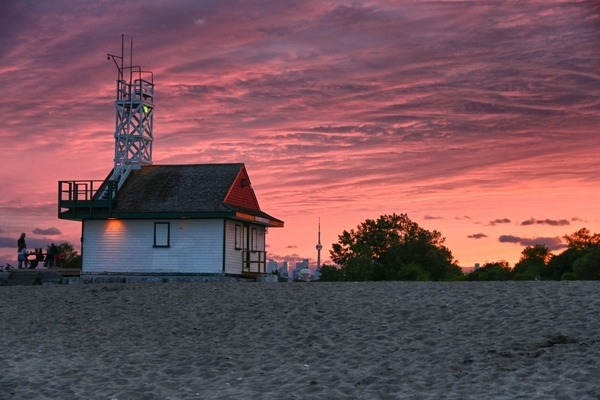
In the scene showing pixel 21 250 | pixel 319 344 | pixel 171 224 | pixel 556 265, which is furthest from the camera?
pixel 556 265

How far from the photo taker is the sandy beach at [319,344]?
1538 centimetres

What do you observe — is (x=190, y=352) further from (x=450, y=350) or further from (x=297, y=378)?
(x=450, y=350)

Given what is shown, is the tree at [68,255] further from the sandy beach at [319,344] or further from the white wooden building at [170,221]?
the sandy beach at [319,344]

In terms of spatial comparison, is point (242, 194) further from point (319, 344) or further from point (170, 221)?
point (319, 344)

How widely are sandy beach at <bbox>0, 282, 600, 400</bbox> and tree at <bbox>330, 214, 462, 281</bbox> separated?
42.3 meters

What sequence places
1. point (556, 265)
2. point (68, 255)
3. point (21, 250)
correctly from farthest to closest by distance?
1. point (68, 255)
2. point (556, 265)
3. point (21, 250)

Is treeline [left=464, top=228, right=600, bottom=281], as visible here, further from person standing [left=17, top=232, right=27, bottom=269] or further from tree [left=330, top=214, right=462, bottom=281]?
person standing [left=17, top=232, right=27, bottom=269]

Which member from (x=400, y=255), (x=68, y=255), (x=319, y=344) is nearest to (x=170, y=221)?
(x=319, y=344)

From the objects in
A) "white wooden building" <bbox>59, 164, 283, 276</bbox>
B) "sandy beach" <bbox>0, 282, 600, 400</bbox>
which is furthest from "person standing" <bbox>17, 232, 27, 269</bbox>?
"sandy beach" <bbox>0, 282, 600, 400</bbox>

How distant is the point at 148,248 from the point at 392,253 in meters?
35.4

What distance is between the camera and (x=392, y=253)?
72750 mm

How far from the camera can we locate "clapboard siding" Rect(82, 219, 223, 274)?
40219 mm

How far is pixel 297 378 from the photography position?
53.4 feet

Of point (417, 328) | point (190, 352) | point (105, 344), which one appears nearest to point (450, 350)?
point (417, 328)
